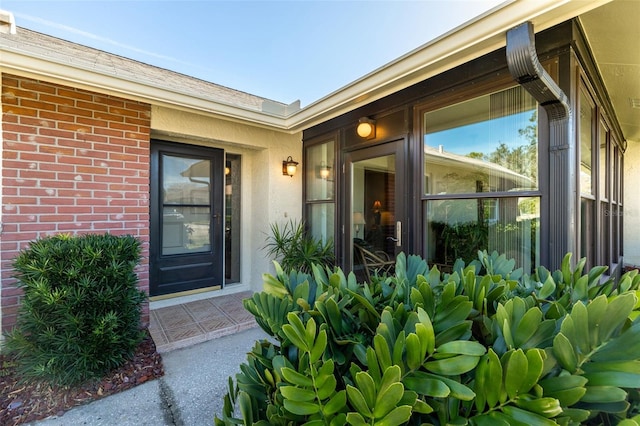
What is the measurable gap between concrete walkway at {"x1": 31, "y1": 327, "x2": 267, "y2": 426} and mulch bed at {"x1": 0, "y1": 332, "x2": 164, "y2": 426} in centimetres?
8

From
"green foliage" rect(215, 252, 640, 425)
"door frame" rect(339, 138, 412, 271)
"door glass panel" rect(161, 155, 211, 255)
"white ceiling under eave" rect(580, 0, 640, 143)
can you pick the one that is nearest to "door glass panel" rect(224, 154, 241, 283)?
"door glass panel" rect(161, 155, 211, 255)

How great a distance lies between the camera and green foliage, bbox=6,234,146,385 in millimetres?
2164

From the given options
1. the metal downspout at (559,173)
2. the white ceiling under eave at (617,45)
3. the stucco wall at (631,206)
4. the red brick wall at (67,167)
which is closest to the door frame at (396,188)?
the metal downspout at (559,173)

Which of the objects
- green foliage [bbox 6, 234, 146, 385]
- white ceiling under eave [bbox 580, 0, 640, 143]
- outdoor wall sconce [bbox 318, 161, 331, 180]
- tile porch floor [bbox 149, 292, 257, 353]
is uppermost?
white ceiling under eave [bbox 580, 0, 640, 143]

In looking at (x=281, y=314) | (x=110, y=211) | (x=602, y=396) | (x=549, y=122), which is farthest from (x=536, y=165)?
(x=110, y=211)

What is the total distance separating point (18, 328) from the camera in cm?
232

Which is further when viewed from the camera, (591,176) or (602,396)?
(591,176)

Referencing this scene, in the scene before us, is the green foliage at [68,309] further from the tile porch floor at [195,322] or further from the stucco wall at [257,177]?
the stucco wall at [257,177]

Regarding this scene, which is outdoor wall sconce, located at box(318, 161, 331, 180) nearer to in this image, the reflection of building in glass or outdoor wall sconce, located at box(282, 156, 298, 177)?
outdoor wall sconce, located at box(282, 156, 298, 177)

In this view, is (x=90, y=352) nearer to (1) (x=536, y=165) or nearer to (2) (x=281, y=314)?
(2) (x=281, y=314)

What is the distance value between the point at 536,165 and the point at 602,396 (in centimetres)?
217

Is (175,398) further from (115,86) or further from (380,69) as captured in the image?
(380,69)

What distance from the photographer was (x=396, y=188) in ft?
11.0

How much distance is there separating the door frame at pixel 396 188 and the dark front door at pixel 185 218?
199 cm
